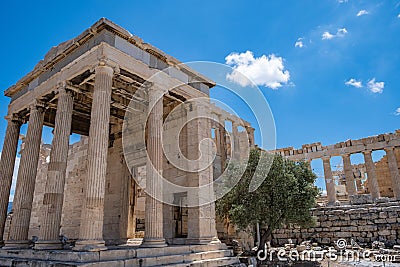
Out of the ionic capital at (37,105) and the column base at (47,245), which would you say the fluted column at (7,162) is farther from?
the column base at (47,245)

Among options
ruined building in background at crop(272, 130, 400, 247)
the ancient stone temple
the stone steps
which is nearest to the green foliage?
ruined building in background at crop(272, 130, 400, 247)

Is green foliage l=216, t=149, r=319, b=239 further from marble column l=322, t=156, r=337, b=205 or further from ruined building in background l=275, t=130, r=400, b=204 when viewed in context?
marble column l=322, t=156, r=337, b=205

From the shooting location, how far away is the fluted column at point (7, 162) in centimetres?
1149

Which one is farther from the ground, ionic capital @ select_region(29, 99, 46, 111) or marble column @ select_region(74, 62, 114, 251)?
ionic capital @ select_region(29, 99, 46, 111)

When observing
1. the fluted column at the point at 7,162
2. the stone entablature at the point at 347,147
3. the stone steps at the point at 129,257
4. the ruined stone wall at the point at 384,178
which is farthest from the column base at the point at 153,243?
the ruined stone wall at the point at 384,178

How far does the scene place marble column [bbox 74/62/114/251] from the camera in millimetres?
7651

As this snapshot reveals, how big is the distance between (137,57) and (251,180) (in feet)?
25.8

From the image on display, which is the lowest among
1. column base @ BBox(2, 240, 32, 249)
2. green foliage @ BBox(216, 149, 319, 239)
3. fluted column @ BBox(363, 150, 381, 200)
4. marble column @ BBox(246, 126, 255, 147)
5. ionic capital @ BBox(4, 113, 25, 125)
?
column base @ BBox(2, 240, 32, 249)

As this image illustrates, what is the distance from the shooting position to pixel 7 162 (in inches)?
473

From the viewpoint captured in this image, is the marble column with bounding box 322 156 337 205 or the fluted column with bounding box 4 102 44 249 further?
the marble column with bounding box 322 156 337 205

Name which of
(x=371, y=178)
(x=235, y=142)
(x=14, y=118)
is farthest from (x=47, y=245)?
(x=371, y=178)

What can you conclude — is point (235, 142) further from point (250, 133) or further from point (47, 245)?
point (47, 245)

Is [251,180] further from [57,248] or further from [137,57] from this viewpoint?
[57,248]

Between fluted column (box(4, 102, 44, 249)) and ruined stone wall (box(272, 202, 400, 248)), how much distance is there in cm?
1527
